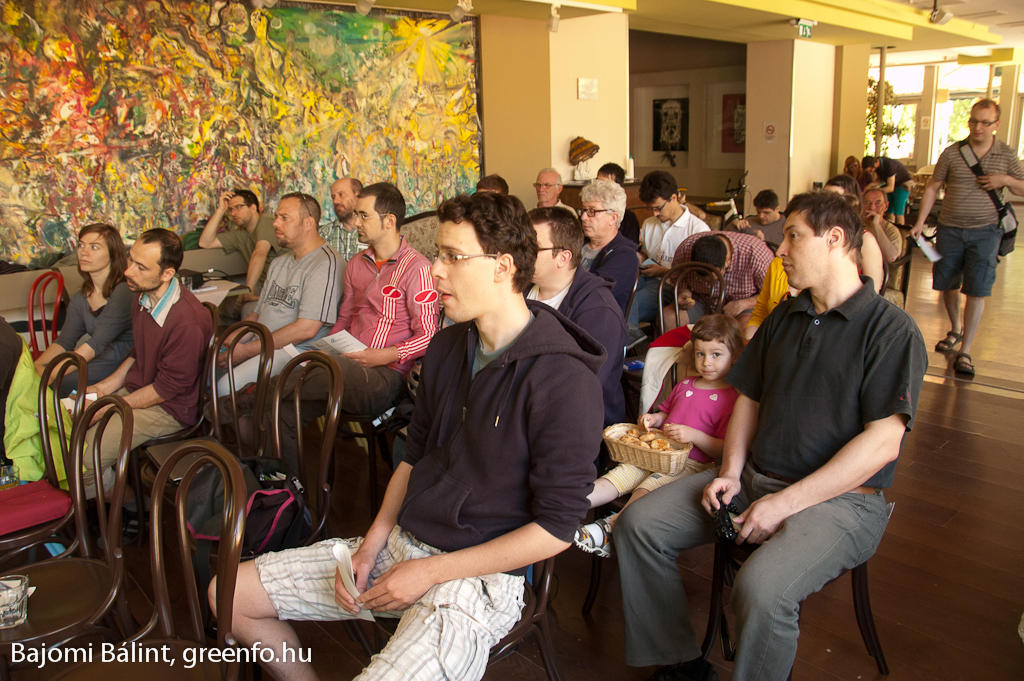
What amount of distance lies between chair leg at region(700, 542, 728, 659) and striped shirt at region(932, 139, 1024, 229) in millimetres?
4055

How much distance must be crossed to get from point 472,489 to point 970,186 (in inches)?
191

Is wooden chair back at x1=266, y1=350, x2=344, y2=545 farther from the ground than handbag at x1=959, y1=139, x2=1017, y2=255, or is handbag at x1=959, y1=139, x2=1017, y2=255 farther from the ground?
handbag at x1=959, y1=139, x2=1017, y2=255

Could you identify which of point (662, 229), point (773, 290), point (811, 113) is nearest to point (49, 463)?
point (773, 290)

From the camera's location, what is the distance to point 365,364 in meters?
3.18

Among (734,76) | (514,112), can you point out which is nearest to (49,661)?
(514,112)

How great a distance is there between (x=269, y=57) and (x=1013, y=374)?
19.9 feet

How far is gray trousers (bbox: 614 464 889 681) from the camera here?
1.71 metres

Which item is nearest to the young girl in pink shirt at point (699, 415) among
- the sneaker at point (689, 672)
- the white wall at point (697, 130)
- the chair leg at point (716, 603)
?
the chair leg at point (716, 603)

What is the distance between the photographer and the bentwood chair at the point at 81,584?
1.75 meters

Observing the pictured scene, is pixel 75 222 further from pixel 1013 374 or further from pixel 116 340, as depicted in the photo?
pixel 1013 374

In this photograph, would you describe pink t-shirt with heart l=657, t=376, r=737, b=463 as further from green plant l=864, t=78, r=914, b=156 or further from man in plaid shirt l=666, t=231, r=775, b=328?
green plant l=864, t=78, r=914, b=156

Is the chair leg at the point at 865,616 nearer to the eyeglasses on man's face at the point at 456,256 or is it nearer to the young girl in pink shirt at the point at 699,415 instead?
the young girl in pink shirt at the point at 699,415

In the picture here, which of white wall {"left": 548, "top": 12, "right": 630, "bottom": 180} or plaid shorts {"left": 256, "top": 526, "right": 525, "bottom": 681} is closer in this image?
plaid shorts {"left": 256, "top": 526, "right": 525, "bottom": 681}

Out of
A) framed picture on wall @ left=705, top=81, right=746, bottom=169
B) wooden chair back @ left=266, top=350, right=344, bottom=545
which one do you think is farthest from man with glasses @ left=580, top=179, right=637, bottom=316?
framed picture on wall @ left=705, top=81, right=746, bottom=169
